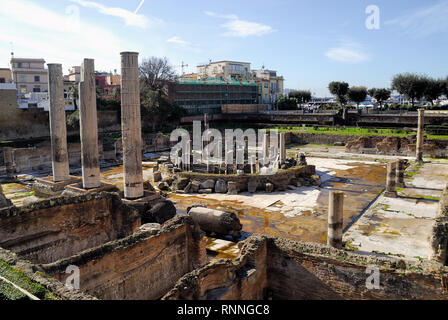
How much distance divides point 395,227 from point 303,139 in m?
28.6

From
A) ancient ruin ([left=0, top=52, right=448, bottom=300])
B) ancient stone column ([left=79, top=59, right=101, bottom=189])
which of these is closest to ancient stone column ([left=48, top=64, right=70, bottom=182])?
ancient ruin ([left=0, top=52, right=448, bottom=300])

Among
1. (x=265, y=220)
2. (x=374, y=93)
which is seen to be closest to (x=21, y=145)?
(x=265, y=220)

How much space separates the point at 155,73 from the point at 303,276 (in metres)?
47.3

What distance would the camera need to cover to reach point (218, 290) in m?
8.20

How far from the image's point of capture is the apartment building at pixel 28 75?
50.7m

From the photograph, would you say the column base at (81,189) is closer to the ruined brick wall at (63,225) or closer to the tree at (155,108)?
the ruined brick wall at (63,225)

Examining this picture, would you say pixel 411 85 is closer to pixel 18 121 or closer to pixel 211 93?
pixel 211 93

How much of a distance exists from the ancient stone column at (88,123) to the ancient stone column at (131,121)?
2.91 meters

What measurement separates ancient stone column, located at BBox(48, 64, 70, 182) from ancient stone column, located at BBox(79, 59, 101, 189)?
188 cm

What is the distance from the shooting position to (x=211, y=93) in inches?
2391

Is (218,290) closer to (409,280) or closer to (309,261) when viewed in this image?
(309,261)

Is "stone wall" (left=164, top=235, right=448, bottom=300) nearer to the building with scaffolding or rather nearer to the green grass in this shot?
the green grass

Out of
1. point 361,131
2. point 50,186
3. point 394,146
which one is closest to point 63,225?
point 50,186
